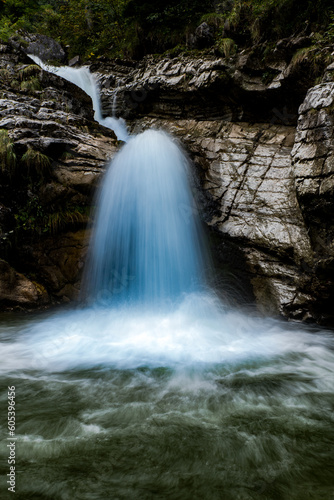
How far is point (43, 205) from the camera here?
7184mm

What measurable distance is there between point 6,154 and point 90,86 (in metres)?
6.55

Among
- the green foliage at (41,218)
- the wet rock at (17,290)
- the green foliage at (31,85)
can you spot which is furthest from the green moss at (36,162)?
the green foliage at (31,85)

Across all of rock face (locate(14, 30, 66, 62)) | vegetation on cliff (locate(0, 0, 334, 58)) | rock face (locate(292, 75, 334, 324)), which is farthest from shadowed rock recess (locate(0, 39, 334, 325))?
rock face (locate(14, 30, 66, 62))

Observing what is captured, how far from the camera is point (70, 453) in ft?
7.97

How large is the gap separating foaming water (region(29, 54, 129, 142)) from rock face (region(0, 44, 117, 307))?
124 inches

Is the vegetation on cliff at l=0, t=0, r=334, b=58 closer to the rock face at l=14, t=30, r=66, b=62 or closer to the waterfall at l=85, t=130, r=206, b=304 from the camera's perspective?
the rock face at l=14, t=30, r=66, b=62

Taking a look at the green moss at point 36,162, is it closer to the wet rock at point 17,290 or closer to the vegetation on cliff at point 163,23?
the wet rock at point 17,290

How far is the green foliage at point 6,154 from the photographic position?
674cm

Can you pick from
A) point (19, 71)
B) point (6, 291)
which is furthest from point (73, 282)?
point (19, 71)

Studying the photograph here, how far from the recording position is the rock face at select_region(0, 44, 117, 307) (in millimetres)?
6941

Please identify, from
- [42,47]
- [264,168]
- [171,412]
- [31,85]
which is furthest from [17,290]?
[42,47]

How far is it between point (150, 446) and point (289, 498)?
3.72 ft

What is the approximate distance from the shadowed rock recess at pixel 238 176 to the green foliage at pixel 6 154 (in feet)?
0.52

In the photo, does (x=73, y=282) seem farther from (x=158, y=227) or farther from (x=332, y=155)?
(x=332, y=155)
